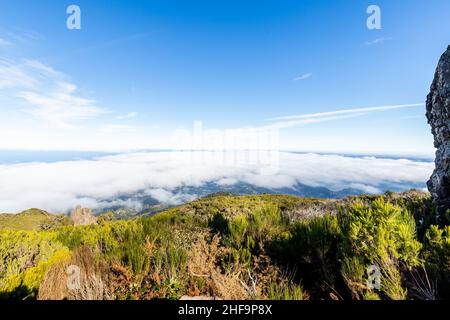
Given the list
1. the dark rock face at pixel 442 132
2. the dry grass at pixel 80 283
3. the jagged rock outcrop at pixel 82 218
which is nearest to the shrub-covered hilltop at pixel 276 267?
the dry grass at pixel 80 283

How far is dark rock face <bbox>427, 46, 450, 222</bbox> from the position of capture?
4.85m

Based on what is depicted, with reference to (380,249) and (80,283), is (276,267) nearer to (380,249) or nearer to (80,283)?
(380,249)

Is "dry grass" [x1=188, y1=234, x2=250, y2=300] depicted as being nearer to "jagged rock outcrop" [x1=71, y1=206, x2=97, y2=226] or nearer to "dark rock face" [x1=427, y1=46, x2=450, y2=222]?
"dark rock face" [x1=427, y1=46, x2=450, y2=222]

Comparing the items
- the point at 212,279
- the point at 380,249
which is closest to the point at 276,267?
the point at 212,279

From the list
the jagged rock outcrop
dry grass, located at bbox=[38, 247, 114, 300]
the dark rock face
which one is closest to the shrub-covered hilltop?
dry grass, located at bbox=[38, 247, 114, 300]

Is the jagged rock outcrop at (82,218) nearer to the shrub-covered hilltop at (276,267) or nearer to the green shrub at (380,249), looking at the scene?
the shrub-covered hilltop at (276,267)

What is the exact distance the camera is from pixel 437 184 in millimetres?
5125

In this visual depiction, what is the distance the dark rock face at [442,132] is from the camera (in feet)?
15.9

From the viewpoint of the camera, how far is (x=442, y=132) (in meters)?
5.17

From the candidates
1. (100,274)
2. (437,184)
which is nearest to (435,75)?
(437,184)

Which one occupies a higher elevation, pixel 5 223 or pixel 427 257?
pixel 427 257

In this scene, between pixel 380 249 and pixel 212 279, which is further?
pixel 212 279
